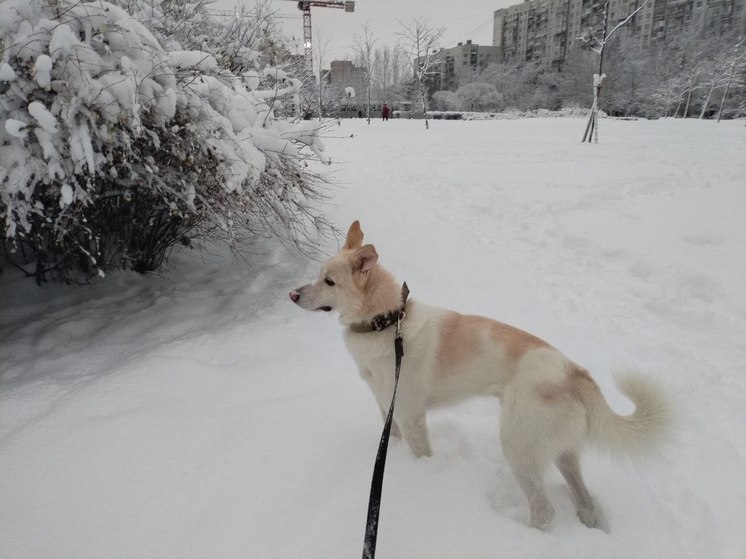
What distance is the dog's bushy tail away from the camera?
2018 mm

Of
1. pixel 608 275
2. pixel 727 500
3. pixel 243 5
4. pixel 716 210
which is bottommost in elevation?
pixel 727 500

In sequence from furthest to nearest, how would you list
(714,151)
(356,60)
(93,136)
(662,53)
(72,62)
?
(356,60) → (662,53) → (714,151) → (93,136) → (72,62)

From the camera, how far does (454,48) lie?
9969cm

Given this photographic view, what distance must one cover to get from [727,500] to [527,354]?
1.45 metres

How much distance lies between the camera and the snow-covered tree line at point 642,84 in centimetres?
3875

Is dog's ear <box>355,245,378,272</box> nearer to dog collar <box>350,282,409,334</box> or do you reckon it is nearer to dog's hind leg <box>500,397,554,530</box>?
dog collar <box>350,282,409,334</box>

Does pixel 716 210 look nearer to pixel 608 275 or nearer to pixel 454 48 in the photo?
pixel 608 275

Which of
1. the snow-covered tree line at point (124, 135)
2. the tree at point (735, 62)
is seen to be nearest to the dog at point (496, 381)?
the snow-covered tree line at point (124, 135)

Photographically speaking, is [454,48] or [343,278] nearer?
[343,278]

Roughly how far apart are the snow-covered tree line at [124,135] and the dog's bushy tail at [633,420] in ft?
10.5

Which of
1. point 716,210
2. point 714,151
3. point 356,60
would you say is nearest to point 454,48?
point 356,60

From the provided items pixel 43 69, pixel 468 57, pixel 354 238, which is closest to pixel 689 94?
pixel 354 238

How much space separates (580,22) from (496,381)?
88.9 m

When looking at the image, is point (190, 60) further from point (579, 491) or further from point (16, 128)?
point (579, 491)
